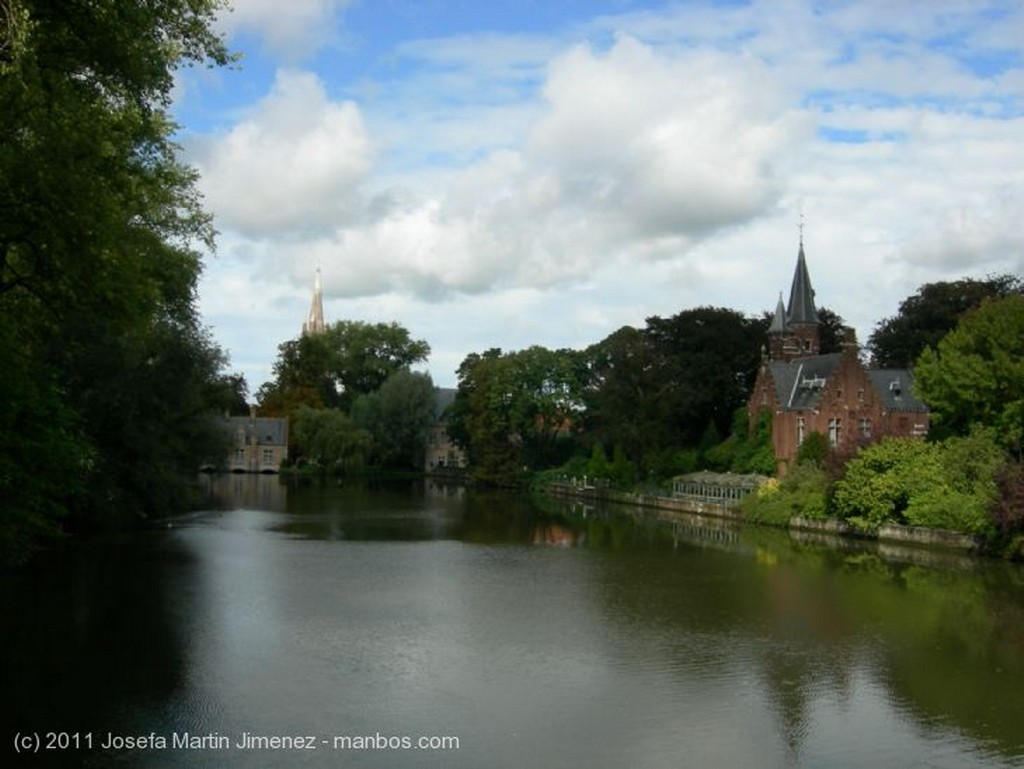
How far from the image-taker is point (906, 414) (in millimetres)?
53688

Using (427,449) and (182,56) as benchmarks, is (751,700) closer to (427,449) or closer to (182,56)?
(182,56)

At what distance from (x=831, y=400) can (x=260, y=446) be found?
52663 mm

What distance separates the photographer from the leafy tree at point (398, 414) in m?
82.1

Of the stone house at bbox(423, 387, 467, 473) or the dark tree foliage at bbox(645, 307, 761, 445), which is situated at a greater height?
the dark tree foliage at bbox(645, 307, 761, 445)

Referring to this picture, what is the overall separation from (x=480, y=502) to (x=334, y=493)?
946 centimetres

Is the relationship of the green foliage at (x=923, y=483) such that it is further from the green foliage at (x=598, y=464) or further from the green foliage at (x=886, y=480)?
the green foliage at (x=598, y=464)

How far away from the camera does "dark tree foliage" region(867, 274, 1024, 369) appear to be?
57125 millimetres

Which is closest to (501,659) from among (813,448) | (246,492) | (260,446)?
(813,448)

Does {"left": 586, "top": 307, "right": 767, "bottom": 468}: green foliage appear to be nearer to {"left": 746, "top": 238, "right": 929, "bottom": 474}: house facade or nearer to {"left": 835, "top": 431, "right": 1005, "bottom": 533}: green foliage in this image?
{"left": 746, "top": 238, "right": 929, "bottom": 474}: house facade

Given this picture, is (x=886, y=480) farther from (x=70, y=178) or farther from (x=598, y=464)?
(x=70, y=178)

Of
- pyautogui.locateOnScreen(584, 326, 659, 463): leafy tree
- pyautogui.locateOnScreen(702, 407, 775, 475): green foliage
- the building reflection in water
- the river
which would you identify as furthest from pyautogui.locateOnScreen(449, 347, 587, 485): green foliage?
the river

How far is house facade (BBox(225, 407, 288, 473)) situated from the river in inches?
2271

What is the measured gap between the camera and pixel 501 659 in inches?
639

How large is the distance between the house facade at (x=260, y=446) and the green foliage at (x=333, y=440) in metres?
7.33
